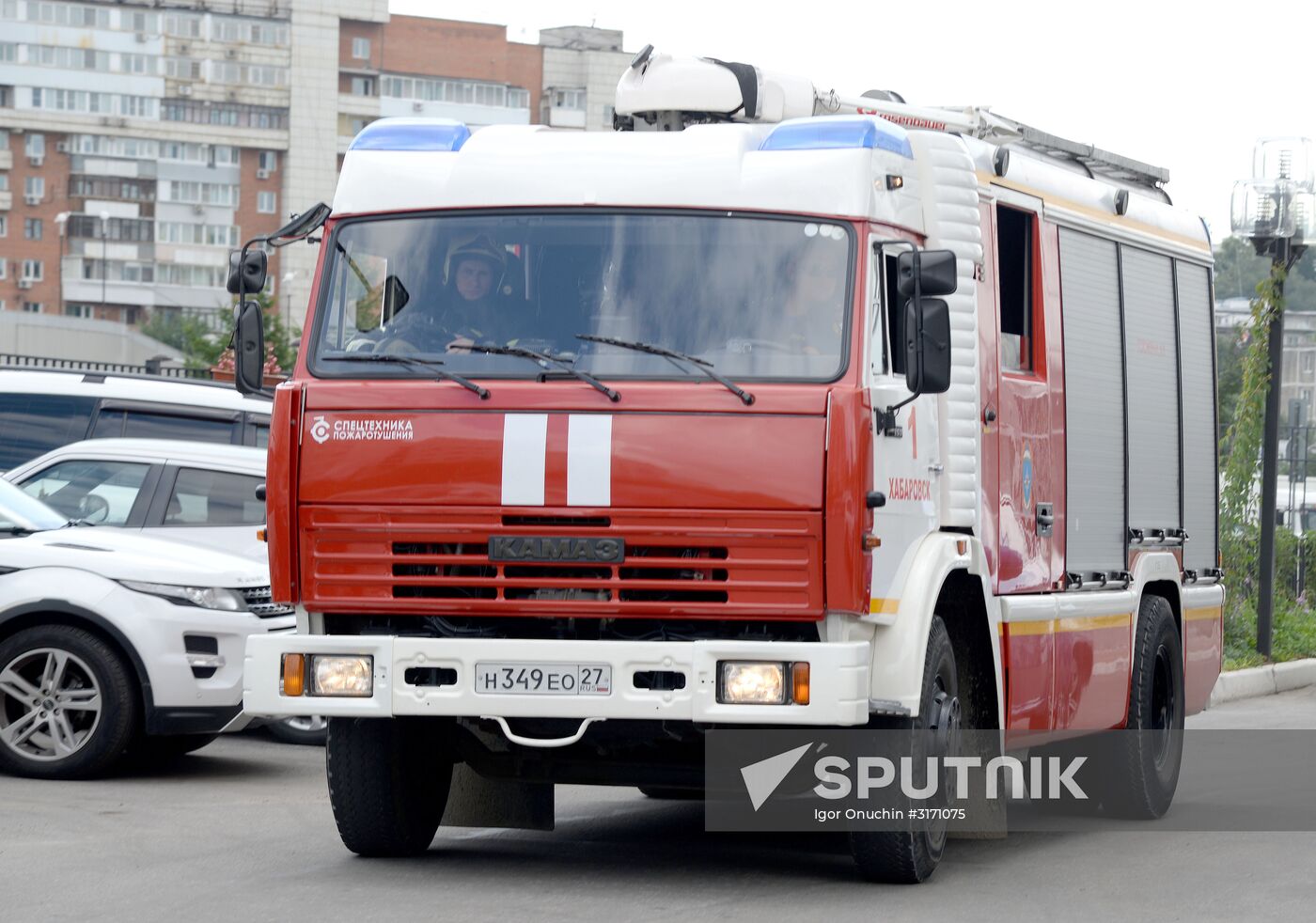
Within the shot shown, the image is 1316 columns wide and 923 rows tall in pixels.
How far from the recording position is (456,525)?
7465mm

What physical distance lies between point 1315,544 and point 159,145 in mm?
92879

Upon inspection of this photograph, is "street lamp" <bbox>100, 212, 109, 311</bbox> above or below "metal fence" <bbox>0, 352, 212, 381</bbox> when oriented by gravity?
above

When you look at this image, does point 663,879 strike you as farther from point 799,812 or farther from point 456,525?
point 456,525

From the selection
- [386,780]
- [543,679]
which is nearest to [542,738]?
[543,679]

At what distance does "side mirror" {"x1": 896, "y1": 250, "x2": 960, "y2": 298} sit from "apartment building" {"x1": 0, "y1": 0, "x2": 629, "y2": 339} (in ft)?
329

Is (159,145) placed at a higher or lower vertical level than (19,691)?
higher

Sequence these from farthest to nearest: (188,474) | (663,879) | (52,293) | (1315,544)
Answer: (52,293)
(1315,544)
(188,474)
(663,879)

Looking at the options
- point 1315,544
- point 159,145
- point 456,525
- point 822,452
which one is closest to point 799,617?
point 822,452

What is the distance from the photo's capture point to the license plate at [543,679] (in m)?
7.30

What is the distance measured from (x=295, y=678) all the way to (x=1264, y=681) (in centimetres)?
1257

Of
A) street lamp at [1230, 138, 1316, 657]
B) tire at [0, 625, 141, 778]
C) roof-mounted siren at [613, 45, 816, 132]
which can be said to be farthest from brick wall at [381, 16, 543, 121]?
roof-mounted siren at [613, 45, 816, 132]

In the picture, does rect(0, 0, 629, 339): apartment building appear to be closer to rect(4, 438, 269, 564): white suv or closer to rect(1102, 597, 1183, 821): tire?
rect(4, 438, 269, 564): white suv

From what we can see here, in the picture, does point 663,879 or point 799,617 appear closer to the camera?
point 799,617

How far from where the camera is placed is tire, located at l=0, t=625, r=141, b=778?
10.7m
